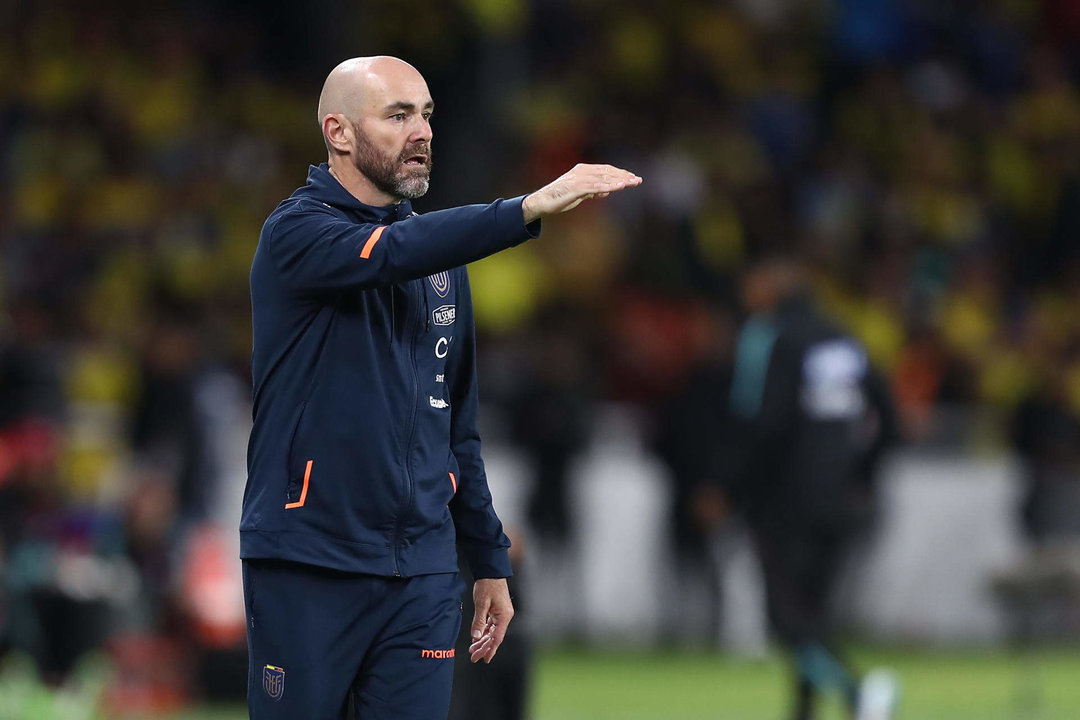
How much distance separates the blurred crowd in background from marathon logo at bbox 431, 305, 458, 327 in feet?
21.1

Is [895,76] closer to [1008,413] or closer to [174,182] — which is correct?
[1008,413]

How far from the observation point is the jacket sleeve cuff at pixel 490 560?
4.95 meters

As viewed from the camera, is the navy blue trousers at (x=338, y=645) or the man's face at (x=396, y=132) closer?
the navy blue trousers at (x=338, y=645)

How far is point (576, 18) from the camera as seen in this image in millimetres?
17609

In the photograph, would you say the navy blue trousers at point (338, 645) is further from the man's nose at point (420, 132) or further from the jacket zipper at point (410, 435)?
the man's nose at point (420, 132)

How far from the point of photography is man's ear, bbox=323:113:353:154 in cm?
460

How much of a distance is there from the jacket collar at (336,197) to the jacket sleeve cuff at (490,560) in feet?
2.99

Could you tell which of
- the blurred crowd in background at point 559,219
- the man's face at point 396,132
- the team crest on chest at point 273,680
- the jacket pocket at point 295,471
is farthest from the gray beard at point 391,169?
the blurred crowd in background at point 559,219

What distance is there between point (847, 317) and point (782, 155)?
214cm

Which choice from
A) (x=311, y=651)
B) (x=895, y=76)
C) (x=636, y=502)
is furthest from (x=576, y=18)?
(x=311, y=651)

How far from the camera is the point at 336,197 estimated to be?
15.1 ft

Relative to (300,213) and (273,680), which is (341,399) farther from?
(273,680)

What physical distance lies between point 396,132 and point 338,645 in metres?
1.24

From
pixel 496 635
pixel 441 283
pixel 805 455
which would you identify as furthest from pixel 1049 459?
pixel 441 283
